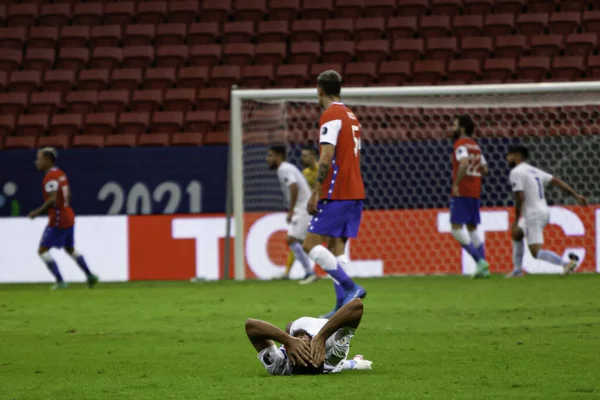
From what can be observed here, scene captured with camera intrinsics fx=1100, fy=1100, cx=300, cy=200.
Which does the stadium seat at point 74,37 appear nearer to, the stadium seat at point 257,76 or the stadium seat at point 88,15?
the stadium seat at point 88,15

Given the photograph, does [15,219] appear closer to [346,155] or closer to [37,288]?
[37,288]

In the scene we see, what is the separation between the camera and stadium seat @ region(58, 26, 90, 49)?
20.5 meters

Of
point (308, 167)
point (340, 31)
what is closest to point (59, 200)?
point (308, 167)

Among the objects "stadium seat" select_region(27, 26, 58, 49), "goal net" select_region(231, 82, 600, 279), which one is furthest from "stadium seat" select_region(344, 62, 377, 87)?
"stadium seat" select_region(27, 26, 58, 49)

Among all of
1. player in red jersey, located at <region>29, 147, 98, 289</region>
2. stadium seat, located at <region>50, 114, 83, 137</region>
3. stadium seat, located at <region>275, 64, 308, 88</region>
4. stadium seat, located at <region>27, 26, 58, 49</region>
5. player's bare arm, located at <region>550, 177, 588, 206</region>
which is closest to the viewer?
player's bare arm, located at <region>550, 177, 588, 206</region>

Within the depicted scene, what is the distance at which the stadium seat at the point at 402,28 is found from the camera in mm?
19469

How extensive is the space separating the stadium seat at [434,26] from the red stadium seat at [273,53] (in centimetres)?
189

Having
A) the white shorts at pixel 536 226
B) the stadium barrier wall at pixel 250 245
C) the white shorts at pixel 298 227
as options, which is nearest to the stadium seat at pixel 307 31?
the stadium barrier wall at pixel 250 245

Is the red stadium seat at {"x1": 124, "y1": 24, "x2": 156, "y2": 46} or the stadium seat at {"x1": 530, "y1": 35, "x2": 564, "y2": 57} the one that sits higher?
the red stadium seat at {"x1": 124, "y1": 24, "x2": 156, "y2": 46}

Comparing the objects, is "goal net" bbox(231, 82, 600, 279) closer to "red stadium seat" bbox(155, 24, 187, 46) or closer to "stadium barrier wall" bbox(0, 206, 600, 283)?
"stadium barrier wall" bbox(0, 206, 600, 283)

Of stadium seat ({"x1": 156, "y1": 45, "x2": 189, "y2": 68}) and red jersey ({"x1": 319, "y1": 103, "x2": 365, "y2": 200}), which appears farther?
stadium seat ({"x1": 156, "y1": 45, "x2": 189, "y2": 68})

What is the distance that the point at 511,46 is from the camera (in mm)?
18641

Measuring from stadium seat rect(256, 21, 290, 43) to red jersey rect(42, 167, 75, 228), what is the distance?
655 cm

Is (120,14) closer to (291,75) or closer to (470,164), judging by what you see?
(291,75)
